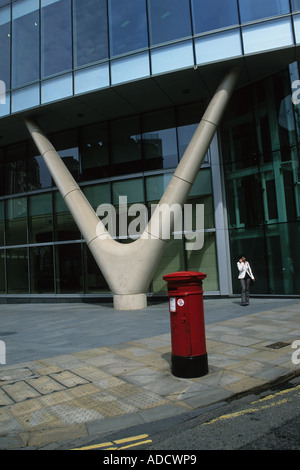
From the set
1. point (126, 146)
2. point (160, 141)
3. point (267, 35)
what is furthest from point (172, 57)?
point (126, 146)

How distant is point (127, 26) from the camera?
544 inches

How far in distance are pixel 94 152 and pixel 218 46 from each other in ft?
24.5

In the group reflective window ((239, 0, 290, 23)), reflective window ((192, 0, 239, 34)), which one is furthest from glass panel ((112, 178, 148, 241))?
reflective window ((239, 0, 290, 23))

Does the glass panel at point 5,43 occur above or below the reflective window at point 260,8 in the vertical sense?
above

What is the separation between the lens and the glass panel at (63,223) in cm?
1736

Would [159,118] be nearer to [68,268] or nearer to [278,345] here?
[68,268]

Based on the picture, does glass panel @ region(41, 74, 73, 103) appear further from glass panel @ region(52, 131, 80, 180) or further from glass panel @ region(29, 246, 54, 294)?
glass panel @ region(29, 246, 54, 294)

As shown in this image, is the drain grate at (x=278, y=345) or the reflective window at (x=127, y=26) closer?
the drain grate at (x=278, y=345)

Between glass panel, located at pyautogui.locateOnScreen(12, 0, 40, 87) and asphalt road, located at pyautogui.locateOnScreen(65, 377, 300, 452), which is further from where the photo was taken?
glass panel, located at pyautogui.locateOnScreen(12, 0, 40, 87)

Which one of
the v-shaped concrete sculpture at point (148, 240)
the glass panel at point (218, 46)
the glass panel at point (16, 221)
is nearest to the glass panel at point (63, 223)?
the glass panel at point (16, 221)

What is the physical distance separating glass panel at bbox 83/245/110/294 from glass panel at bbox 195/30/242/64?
9426 millimetres

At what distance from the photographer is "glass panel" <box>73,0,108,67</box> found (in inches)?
562

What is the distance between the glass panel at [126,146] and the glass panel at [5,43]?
5.34 metres

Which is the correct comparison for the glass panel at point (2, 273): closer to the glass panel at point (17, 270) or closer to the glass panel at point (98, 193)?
the glass panel at point (17, 270)
